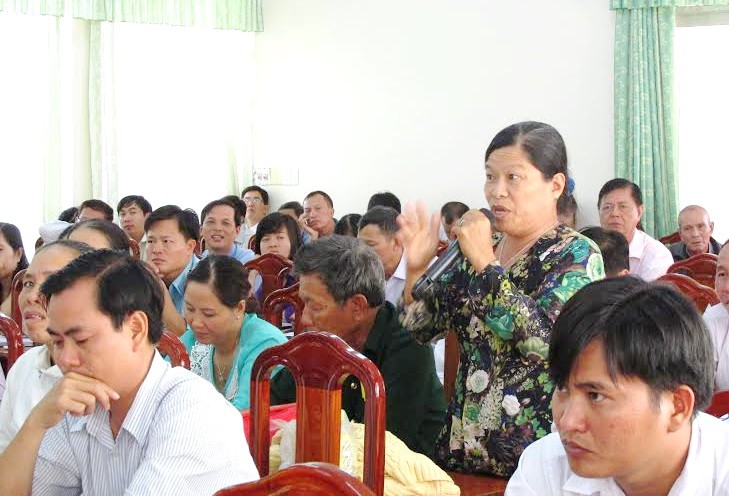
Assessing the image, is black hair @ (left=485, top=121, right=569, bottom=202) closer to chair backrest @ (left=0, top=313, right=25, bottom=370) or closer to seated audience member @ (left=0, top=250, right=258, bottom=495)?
seated audience member @ (left=0, top=250, right=258, bottom=495)

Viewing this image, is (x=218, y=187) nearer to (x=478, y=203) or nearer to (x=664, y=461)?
(x=478, y=203)

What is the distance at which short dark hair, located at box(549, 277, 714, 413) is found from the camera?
1.25 meters

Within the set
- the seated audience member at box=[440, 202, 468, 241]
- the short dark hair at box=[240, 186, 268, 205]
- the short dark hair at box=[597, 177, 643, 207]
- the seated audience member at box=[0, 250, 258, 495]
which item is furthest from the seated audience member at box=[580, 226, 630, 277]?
the short dark hair at box=[240, 186, 268, 205]

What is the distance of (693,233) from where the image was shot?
239 inches

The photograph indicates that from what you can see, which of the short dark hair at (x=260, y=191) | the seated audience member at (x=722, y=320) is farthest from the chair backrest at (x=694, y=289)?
the short dark hair at (x=260, y=191)

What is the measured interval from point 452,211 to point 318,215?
0.93 metres

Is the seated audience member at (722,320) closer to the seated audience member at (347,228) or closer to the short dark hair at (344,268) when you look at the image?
the short dark hair at (344,268)

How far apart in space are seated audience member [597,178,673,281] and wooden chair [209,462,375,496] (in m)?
4.16

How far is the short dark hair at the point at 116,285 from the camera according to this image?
1.78m

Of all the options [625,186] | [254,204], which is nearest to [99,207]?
[254,204]

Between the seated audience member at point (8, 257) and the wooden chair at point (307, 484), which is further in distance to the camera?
the seated audience member at point (8, 257)

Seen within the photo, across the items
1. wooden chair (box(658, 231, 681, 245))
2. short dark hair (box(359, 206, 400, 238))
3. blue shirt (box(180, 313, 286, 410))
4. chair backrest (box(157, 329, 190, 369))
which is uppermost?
short dark hair (box(359, 206, 400, 238))

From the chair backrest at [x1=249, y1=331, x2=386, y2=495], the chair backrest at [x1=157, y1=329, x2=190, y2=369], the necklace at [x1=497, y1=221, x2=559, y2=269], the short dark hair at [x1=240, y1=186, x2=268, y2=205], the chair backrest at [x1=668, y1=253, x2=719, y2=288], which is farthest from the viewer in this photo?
the short dark hair at [x1=240, y1=186, x2=268, y2=205]

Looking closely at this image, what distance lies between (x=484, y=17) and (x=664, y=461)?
634cm
